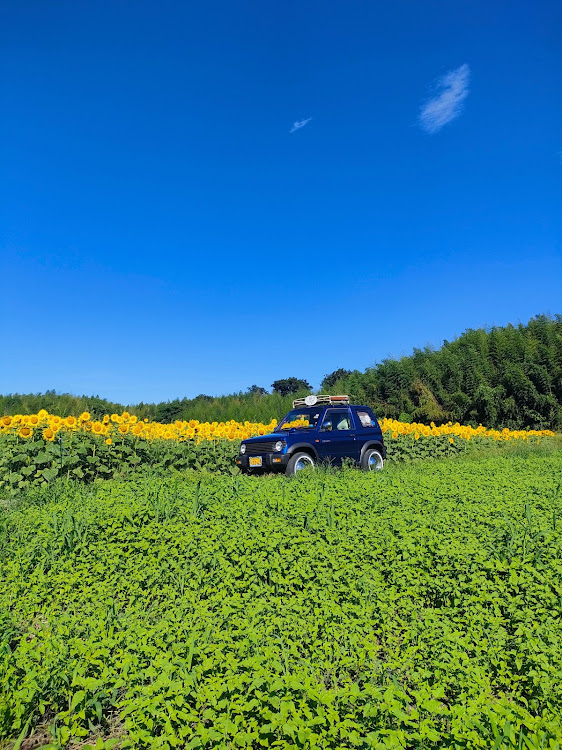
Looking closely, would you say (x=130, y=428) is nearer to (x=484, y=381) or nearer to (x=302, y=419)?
(x=302, y=419)

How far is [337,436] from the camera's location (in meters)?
12.8

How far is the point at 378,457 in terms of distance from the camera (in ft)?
46.7

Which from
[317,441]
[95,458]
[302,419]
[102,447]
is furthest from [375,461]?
[95,458]

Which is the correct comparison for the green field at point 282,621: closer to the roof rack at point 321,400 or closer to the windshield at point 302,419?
the windshield at point 302,419

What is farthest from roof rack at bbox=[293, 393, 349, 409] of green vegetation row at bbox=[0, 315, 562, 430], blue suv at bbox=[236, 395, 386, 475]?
green vegetation row at bbox=[0, 315, 562, 430]

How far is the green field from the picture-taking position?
10.9 feet

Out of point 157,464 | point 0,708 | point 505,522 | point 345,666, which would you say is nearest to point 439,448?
point 157,464

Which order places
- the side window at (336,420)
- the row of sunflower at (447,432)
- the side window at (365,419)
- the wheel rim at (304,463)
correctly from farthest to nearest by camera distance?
the row of sunflower at (447,432) → the side window at (365,419) → the side window at (336,420) → the wheel rim at (304,463)

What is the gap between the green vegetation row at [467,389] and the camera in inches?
974

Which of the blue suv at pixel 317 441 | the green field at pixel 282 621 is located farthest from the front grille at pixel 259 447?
the green field at pixel 282 621

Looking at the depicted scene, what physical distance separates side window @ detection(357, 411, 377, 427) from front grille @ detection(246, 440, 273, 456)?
297 centimetres

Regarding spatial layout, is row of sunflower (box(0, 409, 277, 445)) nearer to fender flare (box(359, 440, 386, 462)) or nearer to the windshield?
the windshield

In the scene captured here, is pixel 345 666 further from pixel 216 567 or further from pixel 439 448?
pixel 439 448

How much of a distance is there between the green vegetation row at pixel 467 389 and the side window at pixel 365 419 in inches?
335
